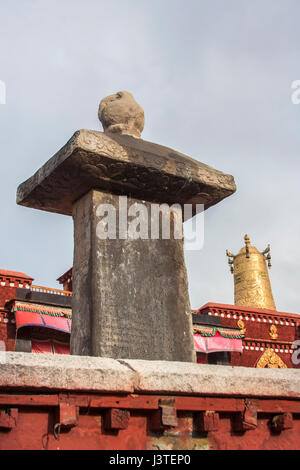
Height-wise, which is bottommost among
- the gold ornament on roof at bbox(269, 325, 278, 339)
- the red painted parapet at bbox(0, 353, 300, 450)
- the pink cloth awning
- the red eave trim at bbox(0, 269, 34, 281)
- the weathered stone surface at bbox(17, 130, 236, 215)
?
the red painted parapet at bbox(0, 353, 300, 450)

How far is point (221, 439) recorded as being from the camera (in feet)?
8.58

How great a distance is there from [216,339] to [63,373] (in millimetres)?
14556

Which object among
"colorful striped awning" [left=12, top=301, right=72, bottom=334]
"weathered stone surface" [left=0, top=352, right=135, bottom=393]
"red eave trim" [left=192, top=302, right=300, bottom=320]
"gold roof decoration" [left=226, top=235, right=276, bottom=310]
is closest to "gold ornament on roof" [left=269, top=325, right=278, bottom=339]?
"red eave trim" [left=192, top=302, right=300, bottom=320]

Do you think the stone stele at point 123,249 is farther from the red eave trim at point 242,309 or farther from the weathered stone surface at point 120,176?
the red eave trim at point 242,309

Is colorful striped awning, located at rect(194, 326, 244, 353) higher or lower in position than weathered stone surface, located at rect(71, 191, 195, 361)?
higher

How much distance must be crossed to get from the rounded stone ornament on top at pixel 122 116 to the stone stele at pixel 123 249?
0.30 metres

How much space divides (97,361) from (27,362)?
36 cm

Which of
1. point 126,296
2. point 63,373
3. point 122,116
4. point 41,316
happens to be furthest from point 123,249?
point 41,316

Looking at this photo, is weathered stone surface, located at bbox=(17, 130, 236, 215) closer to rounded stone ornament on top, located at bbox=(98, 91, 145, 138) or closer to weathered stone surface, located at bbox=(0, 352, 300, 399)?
rounded stone ornament on top, located at bbox=(98, 91, 145, 138)

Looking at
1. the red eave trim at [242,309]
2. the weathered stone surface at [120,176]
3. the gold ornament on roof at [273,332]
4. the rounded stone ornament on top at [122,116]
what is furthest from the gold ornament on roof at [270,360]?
the rounded stone ornament on top at [122,116]

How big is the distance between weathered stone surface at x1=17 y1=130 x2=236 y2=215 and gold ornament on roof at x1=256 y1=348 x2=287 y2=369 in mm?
14028

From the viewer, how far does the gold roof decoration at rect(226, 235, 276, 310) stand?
23.1 m
